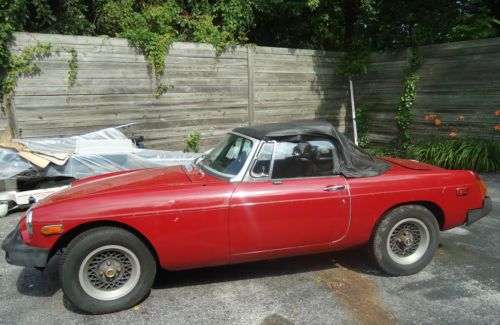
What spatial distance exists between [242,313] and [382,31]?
8.63 meters

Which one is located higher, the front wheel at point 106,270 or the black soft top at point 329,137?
the black soft top at point 329,137

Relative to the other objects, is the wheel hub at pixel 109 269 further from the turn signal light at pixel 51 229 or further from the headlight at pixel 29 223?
the headlight at pixel 29 223

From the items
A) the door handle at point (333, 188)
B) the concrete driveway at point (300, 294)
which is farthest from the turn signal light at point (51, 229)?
the door handle at point (333, 188)

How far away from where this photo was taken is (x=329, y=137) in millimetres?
3734

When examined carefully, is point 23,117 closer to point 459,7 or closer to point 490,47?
point 490,47

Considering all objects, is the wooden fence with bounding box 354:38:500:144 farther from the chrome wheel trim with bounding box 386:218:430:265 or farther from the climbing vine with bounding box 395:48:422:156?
the chrome wheel trim with bounding box 386:218:430:265

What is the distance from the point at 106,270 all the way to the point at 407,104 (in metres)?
7.83

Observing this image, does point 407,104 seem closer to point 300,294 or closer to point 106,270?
point 300,294

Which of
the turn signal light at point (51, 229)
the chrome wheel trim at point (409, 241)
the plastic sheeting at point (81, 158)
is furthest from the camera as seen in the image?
the plastic sheeting at point (81, 158)

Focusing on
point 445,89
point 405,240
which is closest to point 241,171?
point 405,240

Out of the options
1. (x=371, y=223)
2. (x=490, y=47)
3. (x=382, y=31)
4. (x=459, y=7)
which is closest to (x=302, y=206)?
(x=371, y=223)

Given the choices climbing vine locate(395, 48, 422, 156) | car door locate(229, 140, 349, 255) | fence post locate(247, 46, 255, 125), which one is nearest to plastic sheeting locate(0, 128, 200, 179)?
fence post locate(247, 46, 255, 125)

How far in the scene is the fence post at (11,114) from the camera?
6285mm

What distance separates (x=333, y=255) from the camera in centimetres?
423
